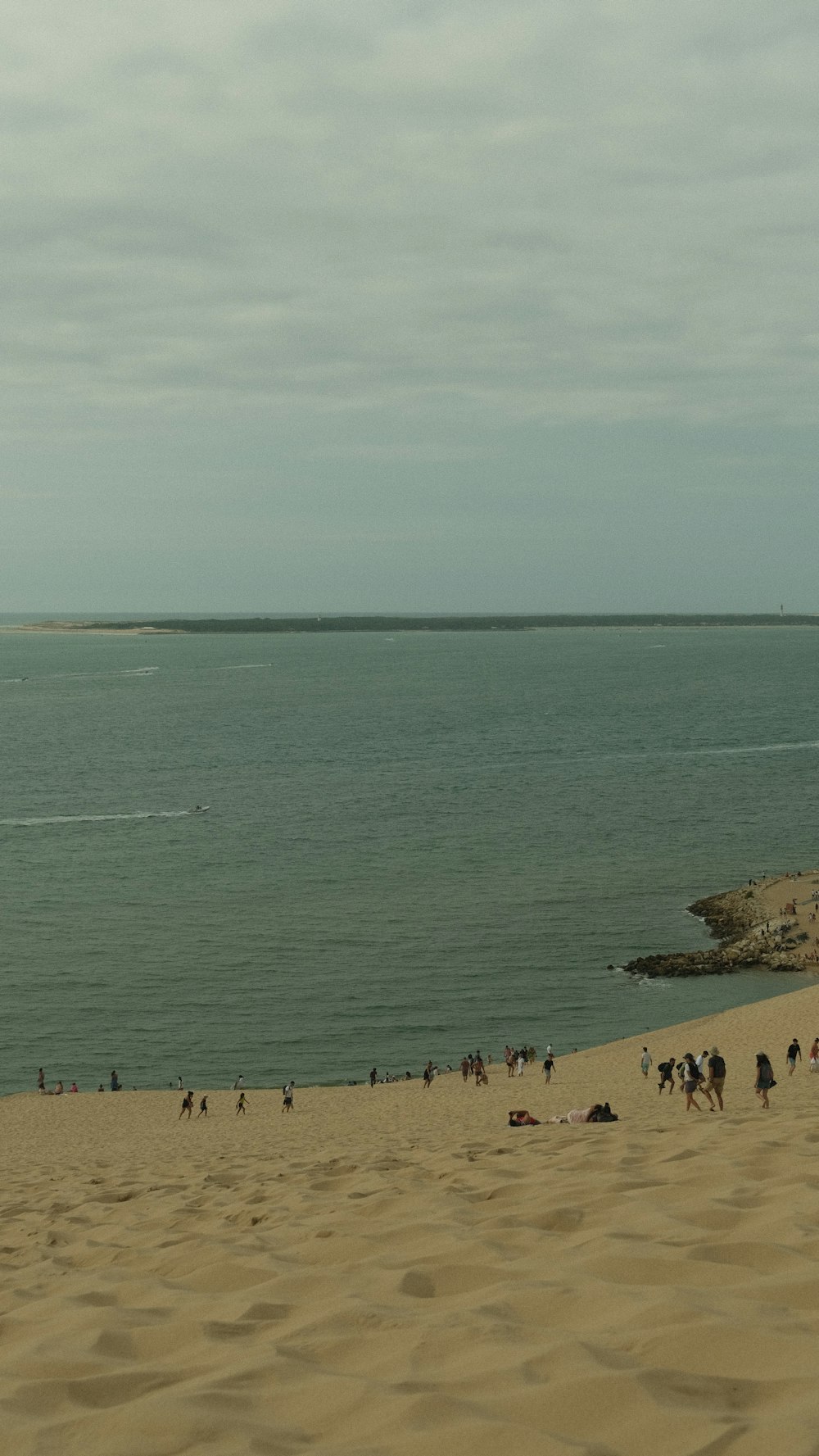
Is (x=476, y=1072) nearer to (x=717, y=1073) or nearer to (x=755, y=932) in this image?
(x=717, y=1073)

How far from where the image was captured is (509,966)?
38.3m

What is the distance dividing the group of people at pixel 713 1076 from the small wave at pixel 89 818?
44.7m

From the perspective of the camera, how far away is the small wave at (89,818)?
62022 mm

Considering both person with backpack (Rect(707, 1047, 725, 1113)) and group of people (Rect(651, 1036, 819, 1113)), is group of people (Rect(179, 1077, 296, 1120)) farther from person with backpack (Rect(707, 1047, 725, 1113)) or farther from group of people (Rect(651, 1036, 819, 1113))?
person with backpack (Rect(707, 1047, 725, 1113))

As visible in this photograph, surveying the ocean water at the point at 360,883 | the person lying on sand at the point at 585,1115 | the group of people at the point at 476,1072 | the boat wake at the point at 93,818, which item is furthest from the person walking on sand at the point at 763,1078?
the boat wake at the point at 93,818

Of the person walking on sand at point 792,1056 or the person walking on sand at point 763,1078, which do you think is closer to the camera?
the person walking on sand at point 763,1078

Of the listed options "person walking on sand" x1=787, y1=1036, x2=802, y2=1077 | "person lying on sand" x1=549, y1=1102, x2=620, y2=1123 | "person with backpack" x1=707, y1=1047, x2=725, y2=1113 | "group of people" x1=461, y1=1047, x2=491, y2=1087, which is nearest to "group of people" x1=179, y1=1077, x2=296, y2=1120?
"group of people" x1=461, y1=1047, x2=491, y2=1087

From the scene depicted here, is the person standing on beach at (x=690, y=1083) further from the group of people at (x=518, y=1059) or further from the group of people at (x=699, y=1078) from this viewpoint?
the group of people at (x=518, y=1059)

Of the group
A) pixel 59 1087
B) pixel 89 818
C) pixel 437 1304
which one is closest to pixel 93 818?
pixel 89 818

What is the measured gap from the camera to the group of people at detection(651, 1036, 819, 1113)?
17.6 meters

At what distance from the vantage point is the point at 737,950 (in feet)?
130

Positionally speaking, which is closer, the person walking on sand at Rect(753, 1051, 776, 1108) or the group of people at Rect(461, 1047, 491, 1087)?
the person walking on sand at Rect(753, 1051, 776, 1108)

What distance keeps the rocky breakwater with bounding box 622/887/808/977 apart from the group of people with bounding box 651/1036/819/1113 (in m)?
13.7

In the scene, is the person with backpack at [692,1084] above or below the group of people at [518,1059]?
above
